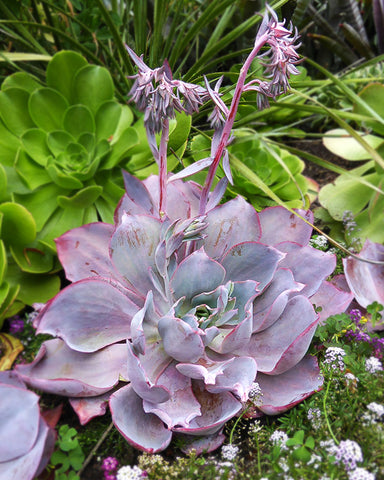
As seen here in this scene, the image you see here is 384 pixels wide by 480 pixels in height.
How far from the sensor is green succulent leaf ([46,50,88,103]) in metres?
1.36

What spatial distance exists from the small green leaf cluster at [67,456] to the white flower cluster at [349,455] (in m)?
0.45

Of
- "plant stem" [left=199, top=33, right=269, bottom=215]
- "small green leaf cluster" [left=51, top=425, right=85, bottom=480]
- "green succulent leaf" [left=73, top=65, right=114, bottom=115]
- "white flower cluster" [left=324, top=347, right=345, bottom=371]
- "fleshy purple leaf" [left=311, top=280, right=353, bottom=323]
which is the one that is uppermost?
"plant stem" [left=199, top=33, right=269, bottom=215]

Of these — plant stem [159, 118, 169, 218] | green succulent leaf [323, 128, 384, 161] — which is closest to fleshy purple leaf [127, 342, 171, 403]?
plant stem [159, 118, 169, 218]

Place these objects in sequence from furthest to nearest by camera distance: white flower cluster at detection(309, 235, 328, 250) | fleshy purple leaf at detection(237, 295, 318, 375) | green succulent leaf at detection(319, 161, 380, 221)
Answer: green succulent leaf at detection(319, 161, 380, 221), white flower cluster at detection(309, 235, 328, 250), fleshy purple leaf at detection(237, 295, 318, 375)

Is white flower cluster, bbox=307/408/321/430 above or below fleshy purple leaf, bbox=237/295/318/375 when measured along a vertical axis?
below

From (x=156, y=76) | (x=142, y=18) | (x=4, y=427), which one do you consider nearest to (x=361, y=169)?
(x=142, y=18)

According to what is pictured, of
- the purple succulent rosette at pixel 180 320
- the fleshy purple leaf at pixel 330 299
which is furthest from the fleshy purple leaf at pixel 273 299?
the fleshy purple leaf at pixel 330 299

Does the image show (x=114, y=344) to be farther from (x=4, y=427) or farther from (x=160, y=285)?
(x=4, y=427)

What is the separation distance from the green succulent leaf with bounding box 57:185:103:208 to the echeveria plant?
17 cm

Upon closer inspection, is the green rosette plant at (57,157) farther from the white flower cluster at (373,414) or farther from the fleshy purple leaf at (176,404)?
the white flower cluster at (373,414)

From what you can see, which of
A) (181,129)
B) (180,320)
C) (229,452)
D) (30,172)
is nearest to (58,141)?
(30,172)

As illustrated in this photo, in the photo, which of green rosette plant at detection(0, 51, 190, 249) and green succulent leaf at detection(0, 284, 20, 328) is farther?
green rosette plant at detection(0, 51, 190, 249)

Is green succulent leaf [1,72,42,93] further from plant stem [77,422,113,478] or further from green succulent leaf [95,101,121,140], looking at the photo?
plant stem [77,422,113,478]

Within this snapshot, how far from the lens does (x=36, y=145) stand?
1.35 metres
